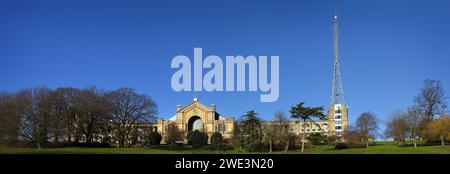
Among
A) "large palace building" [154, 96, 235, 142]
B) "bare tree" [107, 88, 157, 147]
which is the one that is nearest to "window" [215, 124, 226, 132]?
"large palace building" [154, 96, 235, 142]

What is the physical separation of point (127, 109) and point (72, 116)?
7.92 metres

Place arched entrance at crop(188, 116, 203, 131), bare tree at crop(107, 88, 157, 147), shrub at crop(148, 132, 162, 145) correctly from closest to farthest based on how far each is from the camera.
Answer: bare tree at crop(107, 88, 157, 147) < shrub at crop(148, 132, 162, 145) < arched entrance at crop(188, 116, 203, 131)

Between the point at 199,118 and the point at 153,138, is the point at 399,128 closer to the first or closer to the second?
the point at 153,138

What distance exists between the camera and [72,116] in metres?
59.6

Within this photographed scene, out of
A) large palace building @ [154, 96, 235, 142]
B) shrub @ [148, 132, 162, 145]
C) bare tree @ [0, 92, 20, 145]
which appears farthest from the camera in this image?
large palace building @ [154, 96, 235, 142]

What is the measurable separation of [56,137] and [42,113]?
11.0 feet

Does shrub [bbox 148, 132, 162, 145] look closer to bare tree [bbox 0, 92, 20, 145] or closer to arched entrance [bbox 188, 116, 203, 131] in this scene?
bare tree [bbox 0, 92, 20, 145]

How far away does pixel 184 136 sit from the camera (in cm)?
9950

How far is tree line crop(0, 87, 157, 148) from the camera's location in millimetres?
51562

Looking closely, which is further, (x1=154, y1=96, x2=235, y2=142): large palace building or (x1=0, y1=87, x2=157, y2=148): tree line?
(x1=154, y1=96, x2=235, y2=142): large palace building

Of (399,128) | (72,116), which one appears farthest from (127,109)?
(399,128)

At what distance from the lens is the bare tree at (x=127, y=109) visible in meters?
64.0
